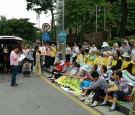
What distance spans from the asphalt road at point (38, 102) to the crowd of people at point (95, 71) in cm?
59

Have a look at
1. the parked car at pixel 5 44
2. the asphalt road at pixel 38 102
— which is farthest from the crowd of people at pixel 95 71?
the asphalt road at pixel 38 102

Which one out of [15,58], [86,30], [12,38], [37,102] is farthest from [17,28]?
[37,102]

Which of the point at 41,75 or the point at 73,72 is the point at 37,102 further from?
the point at 41,75

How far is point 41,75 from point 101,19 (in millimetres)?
18639

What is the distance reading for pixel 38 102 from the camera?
11.5 m

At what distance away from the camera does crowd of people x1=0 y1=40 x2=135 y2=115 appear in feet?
34.6

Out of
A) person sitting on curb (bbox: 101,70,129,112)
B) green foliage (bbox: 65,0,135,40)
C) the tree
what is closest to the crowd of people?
person sitting on curb (bbox: 101,70,129,112)

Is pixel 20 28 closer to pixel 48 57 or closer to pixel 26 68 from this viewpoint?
pixel 48 57

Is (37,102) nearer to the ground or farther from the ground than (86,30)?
nearer to the ground

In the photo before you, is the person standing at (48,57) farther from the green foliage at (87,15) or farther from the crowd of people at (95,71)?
the green foliage at (87,15)

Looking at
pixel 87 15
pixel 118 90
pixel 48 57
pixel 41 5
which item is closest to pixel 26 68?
pixel 48 57

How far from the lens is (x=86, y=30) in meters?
38.2

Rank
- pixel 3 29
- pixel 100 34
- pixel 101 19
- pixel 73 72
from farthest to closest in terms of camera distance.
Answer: pixel 3 29 → pixel 101 19 → pixel 100 34 → pixel 73 72

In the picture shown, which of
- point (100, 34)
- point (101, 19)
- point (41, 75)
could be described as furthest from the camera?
point (101, 19)
